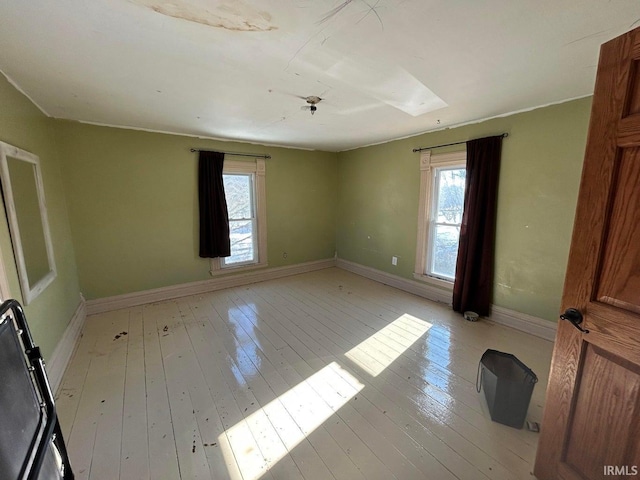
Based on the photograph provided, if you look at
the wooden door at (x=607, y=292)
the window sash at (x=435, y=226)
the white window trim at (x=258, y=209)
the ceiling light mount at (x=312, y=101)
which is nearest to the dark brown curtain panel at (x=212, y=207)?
the white window trim at (x=258, y=209)

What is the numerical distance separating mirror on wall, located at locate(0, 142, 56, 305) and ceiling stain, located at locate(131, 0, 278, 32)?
150 cm

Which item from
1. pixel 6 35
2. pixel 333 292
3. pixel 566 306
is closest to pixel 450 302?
pixel 333 292

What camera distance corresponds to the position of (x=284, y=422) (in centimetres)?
175

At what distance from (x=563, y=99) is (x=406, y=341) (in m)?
2.63

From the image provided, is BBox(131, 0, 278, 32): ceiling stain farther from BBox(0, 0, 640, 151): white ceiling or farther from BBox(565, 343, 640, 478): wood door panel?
BBox(565, 343, 640, 478): wood door panel

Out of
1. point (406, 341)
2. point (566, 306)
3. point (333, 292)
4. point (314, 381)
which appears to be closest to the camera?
point (566, 306)

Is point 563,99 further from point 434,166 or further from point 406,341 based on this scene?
point 406,341

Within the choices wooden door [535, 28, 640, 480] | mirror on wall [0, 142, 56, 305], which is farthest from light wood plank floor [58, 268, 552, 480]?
mirror on wall [0, 142, 56, 305]

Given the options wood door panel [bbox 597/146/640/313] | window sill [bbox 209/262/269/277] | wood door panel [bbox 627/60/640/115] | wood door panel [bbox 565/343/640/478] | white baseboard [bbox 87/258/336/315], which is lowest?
white baseboard [bbox 87/258/336/315]

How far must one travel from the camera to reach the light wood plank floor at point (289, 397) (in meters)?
1.48

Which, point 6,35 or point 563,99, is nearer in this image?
point 6,35

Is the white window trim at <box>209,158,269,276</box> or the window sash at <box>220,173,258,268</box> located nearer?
the white window trim at <box>209,158,269,276</box>

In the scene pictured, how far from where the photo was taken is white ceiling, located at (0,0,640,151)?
1.22 m

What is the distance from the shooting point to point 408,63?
5.56 ft
